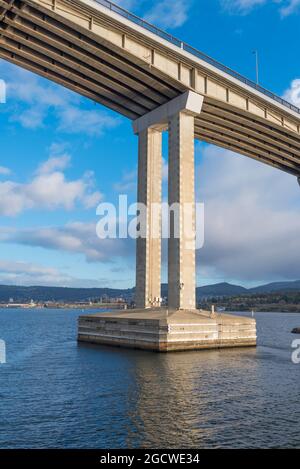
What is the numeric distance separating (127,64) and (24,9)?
14.8m

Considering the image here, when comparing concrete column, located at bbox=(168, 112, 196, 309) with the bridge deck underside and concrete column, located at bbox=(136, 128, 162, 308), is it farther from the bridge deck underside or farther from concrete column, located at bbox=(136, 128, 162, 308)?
the bridge deck underside

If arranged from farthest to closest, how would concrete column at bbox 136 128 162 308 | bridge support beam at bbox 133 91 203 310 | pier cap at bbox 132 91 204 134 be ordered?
concrete column at bbox 136 128 162 308 < pier cap at bbox 132 91 204 134 < bridge support beam at bbox 133 91 203 310

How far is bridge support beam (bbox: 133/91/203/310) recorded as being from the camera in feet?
198

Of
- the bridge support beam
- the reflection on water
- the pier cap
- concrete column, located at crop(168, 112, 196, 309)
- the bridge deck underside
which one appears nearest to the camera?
the reflection on water

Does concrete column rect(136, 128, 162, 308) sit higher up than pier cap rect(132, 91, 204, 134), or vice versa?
pier cap rect(132, 91, 204, 134)

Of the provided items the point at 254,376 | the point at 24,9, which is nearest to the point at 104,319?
the point at 254,376

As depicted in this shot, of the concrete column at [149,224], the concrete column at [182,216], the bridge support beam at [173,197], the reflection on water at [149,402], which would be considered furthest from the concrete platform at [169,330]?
the concrete column at [149,224]

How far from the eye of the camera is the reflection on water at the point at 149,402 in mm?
21438

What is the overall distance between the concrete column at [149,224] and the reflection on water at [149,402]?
18475 mm

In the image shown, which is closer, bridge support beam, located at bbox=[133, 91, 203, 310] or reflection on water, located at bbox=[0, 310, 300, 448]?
reflection on water, located at bbox=[0, 310, 300, 448]

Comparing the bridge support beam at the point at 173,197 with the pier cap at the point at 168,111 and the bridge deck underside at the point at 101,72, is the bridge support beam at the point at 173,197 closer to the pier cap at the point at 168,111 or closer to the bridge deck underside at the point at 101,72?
the pier cap at the point at 168,111

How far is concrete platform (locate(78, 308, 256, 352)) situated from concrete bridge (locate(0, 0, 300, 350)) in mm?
5753

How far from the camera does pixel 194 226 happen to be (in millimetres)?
61875

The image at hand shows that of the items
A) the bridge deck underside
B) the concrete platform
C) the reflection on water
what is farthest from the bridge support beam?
the reflection on water
